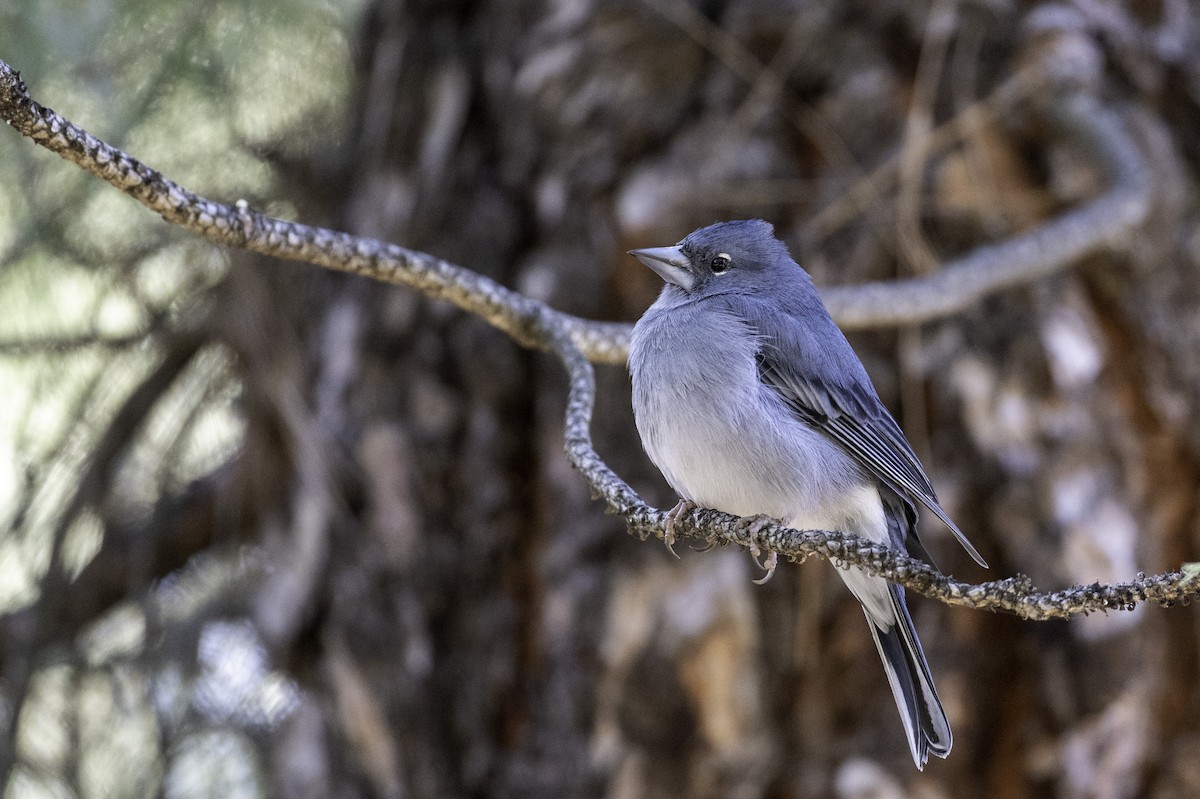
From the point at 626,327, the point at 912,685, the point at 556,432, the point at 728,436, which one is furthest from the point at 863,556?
the point at 556,432

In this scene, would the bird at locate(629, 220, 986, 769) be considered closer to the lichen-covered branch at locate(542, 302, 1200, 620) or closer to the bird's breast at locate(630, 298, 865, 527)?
the bird's breast at locate(630, 298, 865, 527)

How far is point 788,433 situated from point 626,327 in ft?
1.98

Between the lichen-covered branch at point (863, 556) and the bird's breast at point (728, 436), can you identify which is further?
the bird's breast at point (728, 436)

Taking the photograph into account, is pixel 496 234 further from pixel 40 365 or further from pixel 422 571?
pixel 40 365

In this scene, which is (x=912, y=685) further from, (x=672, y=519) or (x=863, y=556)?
(x=863, y=556)

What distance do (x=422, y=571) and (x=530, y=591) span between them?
375 mm

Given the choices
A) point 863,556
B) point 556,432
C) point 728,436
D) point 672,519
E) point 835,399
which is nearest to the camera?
point 863,556

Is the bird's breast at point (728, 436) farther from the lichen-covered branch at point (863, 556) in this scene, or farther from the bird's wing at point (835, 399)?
the lichen-covered branch at point (863, 556)

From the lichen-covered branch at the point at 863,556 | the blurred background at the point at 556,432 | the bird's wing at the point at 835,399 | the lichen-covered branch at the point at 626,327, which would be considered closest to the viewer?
the lichen-covered branch at the point at 863,556

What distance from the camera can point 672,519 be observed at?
2141 mm

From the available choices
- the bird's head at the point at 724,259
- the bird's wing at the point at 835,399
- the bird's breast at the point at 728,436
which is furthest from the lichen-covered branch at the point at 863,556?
the bird's head at the point at 724,259

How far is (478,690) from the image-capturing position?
3.88 meters

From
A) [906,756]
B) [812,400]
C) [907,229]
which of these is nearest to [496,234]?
[907,229]

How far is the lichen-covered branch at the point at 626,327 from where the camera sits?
157 centimetres
